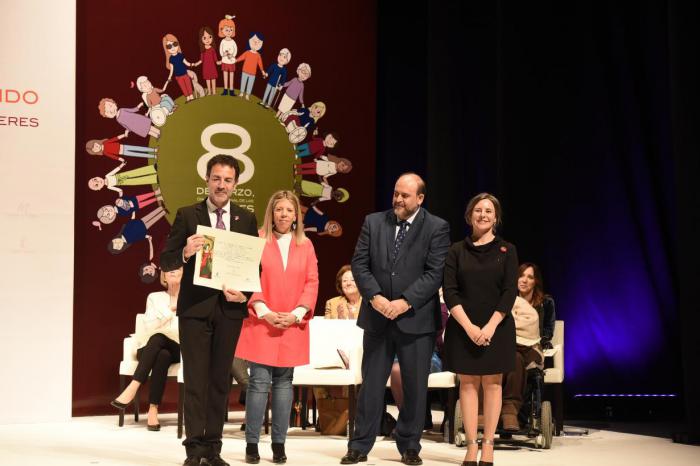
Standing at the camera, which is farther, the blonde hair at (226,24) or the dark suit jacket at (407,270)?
the blonde hair at (226,24)

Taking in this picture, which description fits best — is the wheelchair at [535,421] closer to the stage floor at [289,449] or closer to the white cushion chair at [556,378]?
the stage floor at [289,449]

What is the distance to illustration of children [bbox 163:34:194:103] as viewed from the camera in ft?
26.3

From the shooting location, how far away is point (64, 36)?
7.39 m

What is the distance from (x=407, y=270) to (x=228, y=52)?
364cm

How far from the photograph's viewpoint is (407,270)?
5277 millimetres

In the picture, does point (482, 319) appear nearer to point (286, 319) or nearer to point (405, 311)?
point (405, 311)

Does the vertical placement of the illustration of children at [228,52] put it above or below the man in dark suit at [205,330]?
above

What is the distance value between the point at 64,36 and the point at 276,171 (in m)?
2.00

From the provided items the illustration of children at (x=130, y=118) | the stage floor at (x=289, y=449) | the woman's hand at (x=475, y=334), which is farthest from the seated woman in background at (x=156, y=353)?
the woman's hand at (x=475, y=334)

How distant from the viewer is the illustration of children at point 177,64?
8031 mm

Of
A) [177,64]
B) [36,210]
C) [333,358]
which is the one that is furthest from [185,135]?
[333,358]

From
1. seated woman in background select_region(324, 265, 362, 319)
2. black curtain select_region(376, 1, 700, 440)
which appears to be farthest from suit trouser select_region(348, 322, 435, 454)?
black curtain select_region(376, 1, 700, 440)

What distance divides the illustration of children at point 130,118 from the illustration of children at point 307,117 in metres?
1.12

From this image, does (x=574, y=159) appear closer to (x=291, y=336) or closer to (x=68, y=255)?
(x=291, y=336)
